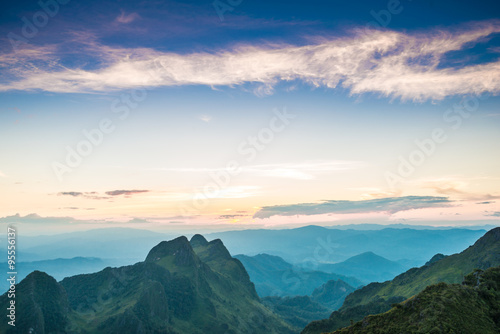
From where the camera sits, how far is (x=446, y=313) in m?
71.6

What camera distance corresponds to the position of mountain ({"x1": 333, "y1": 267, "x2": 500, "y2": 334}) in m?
69.9

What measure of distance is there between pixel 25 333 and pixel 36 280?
37.6 m

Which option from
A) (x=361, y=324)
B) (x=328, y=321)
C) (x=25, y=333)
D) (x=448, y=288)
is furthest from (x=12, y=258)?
(x=328, y=321)

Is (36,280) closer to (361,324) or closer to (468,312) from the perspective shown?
(361,324)

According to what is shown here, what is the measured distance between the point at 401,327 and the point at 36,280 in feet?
681

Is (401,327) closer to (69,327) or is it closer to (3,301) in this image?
(69,327)

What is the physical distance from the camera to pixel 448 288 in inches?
3209

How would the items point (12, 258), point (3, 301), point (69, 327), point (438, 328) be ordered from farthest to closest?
point (69, 327) < point (3, 301) < point (12, 258) < point (438, 328)

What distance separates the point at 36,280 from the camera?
197250 mm

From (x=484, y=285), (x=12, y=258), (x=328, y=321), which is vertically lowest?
(x=328, y=321)

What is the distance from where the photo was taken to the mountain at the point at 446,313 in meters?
69.9

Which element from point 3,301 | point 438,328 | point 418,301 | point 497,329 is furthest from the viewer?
point 3,301

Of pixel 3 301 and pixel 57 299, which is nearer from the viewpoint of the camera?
pixel 3 301

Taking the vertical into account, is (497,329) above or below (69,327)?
above
